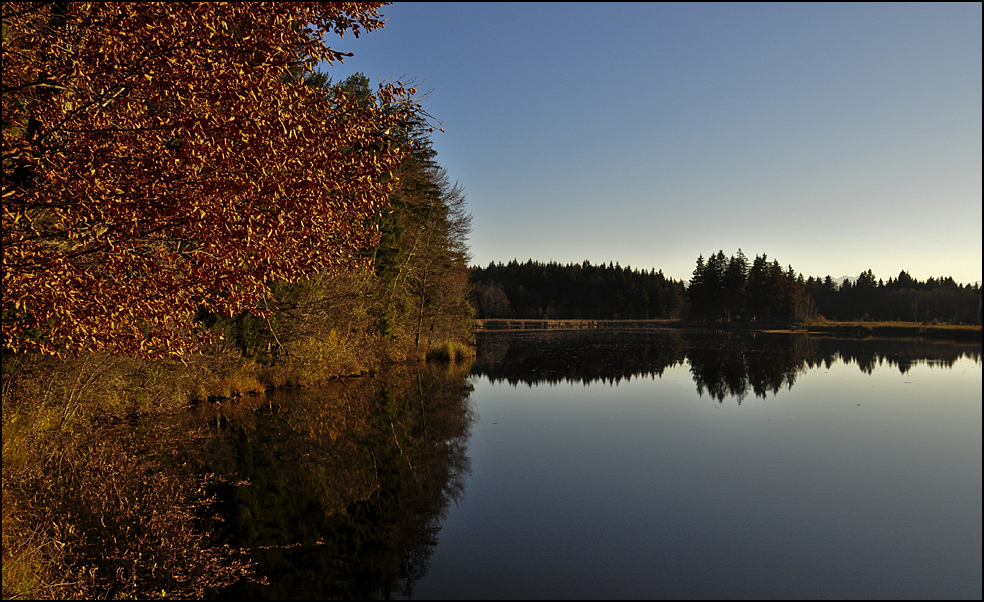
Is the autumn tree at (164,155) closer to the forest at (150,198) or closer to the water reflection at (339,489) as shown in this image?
the forest at (150,198)

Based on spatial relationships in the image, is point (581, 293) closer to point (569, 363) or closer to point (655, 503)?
point (569, 363)

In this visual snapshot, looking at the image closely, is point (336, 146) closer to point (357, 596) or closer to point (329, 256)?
point (329, 256)

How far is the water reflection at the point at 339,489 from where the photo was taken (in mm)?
6699

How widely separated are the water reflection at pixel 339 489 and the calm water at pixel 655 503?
5cm

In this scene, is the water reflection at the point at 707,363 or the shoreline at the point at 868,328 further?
the shoreline at the point at 868,328

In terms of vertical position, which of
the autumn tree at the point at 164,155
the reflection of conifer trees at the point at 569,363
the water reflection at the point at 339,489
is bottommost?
the water reflection at the point at 339,489

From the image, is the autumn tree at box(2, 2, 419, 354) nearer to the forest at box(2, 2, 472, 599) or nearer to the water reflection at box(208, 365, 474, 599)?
the forest at box(2, 2, 472, 599)

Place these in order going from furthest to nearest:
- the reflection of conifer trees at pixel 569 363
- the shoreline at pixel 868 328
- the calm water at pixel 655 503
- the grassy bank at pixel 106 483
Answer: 1. the shoreline at pixel 868 328
2. the reflection of conifer trees at pixel 569 363
3. the calm water at pixel 655 503
4. the grassy bank at pixel 106 483

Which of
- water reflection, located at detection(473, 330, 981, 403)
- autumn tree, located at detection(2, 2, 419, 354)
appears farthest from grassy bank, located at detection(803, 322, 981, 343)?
autumn tree, located at detection(2, 2, 419, 354)

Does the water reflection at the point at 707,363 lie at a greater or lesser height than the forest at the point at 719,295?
lesser

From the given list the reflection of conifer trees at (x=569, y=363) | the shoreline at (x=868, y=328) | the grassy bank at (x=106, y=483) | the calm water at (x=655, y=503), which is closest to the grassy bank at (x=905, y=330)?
the shoreline at (x=868, y=328)

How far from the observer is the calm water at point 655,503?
6.62 m

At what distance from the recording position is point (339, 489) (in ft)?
31.7

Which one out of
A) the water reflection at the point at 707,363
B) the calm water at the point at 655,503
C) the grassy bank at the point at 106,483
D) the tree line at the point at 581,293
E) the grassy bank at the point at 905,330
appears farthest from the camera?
the tree line at the point at 581,293
